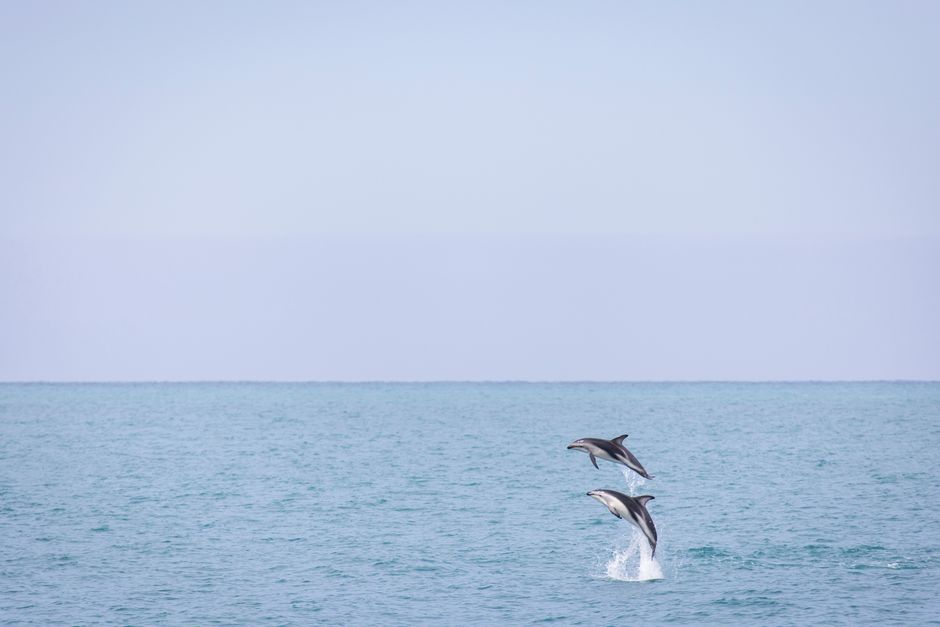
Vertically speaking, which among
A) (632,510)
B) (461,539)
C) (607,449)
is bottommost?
(461,539)

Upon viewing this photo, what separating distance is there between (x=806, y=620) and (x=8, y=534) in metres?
37.0

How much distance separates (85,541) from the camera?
171ft

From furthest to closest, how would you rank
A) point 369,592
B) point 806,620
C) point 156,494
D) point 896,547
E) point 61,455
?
point 61,455 → point 156,494 → point 896,547 → point 369,592 → point 806,620

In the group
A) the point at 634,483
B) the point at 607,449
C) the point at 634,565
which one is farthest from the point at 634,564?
the point at 634,483

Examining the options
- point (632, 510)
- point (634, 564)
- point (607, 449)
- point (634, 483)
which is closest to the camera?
point (607, 449)

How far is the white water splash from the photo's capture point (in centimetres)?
4303

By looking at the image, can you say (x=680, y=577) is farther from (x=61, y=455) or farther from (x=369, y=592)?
(x=61, y=455)

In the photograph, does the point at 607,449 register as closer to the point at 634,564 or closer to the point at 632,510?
the point at 632,510

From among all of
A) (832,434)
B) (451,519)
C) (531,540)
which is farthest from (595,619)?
(832,434)

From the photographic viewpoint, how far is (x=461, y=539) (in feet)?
171

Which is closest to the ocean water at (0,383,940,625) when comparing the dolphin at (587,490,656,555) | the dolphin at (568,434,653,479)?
the dolphin at (587,490,656,555)

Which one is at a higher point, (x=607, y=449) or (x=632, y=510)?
(x=607, y=449)

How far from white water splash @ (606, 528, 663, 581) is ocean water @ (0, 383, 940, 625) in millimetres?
139

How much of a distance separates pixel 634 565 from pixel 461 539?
997cm
